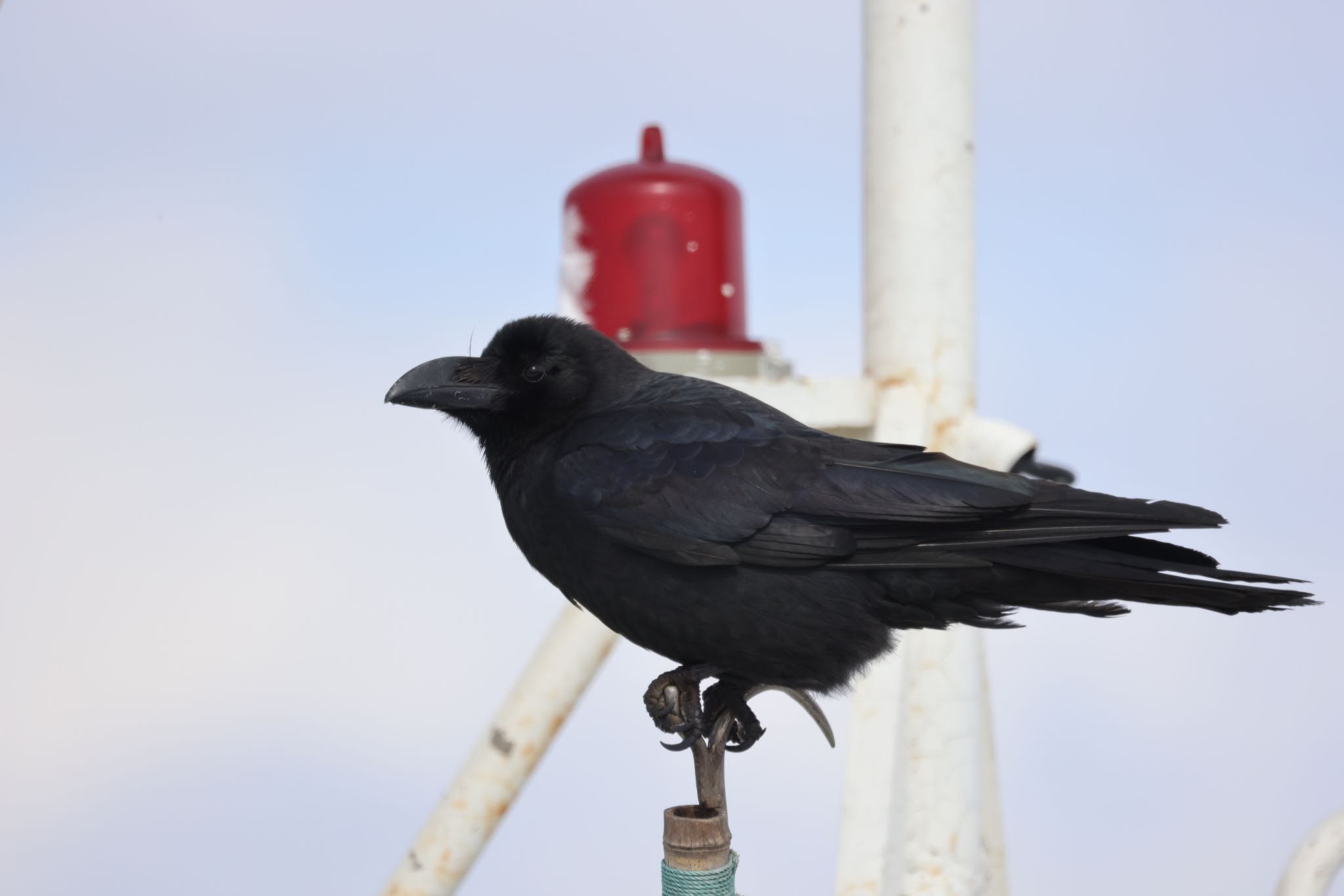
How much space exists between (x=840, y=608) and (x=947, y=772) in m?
1.54

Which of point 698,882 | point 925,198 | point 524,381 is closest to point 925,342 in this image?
point 925,198

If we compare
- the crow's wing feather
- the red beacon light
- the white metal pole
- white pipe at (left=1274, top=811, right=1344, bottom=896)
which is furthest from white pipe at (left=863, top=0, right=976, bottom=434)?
white pipe at (left=1274, top=811, right=1344, bottom=896)

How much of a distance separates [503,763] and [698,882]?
5.00 ft

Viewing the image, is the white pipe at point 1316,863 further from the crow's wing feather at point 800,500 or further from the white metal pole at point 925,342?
the crow's wing feather at point 800,500

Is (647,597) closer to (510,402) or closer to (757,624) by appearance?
(757,624)

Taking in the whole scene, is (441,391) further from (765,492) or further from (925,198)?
(925,198)

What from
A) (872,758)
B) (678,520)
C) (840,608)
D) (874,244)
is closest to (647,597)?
(678,520)

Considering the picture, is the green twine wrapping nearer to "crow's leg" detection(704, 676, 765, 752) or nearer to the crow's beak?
"crow's leg" detection(704, 676, 765, 752)

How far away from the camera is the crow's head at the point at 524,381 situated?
2.58m

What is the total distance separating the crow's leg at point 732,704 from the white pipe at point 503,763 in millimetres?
1220

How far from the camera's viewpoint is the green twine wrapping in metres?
2.38

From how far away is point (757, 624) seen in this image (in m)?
2.33

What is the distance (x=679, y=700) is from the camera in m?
2.44

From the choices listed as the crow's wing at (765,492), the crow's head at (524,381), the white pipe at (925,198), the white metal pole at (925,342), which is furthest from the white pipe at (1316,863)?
the crow's head at (524,381)
